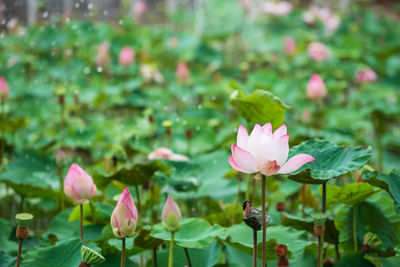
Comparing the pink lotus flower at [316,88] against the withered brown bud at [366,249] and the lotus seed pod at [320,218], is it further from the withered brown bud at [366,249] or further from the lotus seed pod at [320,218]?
the lotus seed pod at [320,218]

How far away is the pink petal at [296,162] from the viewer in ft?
2.43

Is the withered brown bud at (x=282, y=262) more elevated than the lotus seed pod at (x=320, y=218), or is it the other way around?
the lotus seed pod at (x=320, y=218)

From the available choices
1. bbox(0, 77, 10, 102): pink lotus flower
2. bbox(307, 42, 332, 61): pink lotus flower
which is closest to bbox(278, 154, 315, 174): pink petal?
bbox(0, 77, 10, 102): pink lotus flower

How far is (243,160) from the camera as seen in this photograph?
73 cm

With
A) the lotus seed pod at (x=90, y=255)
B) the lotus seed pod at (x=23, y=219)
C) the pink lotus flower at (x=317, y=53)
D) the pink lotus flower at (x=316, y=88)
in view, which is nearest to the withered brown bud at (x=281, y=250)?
the lotus seed pod at (x=90, y=255)

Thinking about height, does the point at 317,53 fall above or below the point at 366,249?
above

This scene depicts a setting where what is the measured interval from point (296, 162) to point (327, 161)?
18 cm

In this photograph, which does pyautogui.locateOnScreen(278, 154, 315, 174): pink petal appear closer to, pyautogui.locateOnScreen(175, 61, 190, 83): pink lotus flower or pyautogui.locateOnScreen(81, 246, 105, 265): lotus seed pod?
pyautogui.locateOnScreen(81, 246, 105, 265): lotus seed pod

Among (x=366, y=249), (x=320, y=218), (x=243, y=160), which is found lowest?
(x=366, y=249)

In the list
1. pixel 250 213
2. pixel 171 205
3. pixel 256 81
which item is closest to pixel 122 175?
pixel 171 205

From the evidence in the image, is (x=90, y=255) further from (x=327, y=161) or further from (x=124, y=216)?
(x=327, y=161)

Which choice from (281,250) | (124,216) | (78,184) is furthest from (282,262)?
(78,184)

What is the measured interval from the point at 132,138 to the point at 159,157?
0.44 m

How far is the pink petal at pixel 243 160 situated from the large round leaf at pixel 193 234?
0.19 metres
